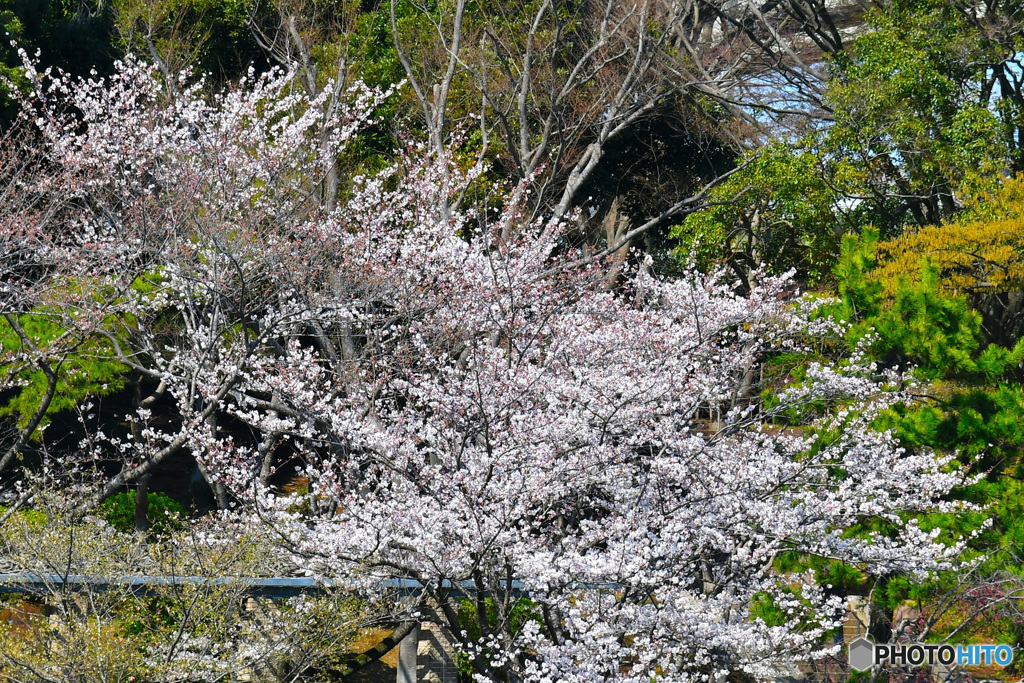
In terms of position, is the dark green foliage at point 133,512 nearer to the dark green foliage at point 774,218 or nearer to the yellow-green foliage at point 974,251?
the dark green foliage at point 774,218

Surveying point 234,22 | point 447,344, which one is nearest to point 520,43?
point 234,22

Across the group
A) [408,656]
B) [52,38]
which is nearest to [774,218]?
[408,656]

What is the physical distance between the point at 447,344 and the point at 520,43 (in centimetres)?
775

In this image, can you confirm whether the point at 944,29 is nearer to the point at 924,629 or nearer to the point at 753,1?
the point at 753,1

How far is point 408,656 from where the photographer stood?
32.4ft

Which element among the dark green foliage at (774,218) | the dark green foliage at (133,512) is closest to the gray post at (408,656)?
the dark green foliage at (133,512)

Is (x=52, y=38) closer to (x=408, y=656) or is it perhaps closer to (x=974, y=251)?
(x=408, y=656)

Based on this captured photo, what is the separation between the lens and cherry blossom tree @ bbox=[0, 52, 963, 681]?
710 cm

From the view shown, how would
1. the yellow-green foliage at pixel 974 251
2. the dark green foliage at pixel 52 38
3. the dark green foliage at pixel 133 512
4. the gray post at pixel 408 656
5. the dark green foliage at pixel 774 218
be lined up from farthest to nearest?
the dark green foliage at pixel 774 218
the dark green foliage at pixel 52 38
the dark green foliage at pixel 133 512
the yellow-green foliage at pixel 974 251
the gray post at pixel 408 656

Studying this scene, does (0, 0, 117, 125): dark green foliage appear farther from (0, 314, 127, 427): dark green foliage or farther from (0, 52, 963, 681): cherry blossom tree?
(0, 314, 127, 427): dark green foliage

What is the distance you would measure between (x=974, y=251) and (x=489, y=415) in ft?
22.2

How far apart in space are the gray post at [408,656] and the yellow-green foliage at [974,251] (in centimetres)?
654

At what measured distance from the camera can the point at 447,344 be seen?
9953 millimetres

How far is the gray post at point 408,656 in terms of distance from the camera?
983 centimetres
